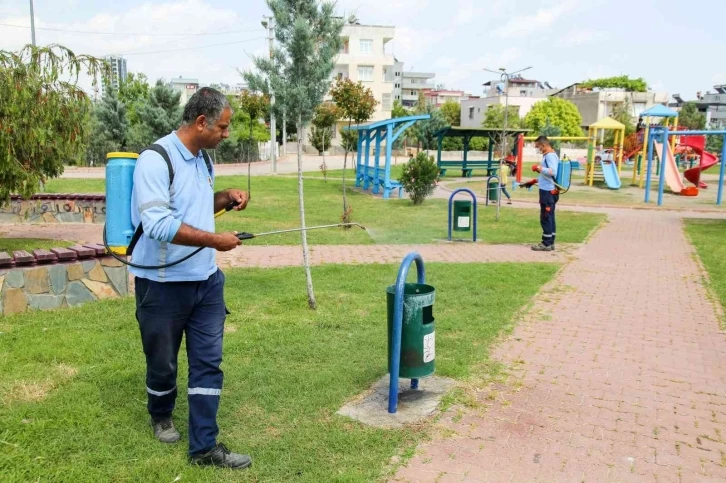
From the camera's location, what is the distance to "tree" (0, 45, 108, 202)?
7.52 m

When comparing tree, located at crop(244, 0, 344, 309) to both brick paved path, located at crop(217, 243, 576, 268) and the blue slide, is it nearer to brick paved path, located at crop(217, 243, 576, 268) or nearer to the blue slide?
brick paved path, located at crop(217, 243, 576, 268)

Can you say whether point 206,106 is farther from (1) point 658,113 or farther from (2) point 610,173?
(1) point 658,113

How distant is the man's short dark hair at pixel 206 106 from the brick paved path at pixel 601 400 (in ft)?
6.87

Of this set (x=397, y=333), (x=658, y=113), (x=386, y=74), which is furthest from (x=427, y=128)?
(x=397, y=333)

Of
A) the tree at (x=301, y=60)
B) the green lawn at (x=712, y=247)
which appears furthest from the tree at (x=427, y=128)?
the tree at (x=301, y=60)

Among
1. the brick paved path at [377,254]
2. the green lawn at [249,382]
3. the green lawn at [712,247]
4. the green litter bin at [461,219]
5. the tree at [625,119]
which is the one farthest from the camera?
the tree at [625,119]

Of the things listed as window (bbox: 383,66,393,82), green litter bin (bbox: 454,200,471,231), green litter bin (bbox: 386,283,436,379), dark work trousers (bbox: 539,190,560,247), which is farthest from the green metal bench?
window (bbox: 383,66,393,82)

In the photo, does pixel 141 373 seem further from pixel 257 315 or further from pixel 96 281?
pixel 96 281

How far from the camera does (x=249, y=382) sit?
4.32 metres

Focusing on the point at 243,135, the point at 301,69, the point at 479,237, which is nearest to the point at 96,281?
the point at 301,69

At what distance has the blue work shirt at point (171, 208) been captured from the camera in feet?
9.52

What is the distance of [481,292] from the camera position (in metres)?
7.16

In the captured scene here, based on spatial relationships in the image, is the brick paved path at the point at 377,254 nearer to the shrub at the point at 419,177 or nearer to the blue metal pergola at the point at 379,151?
the shrub at the point at 419,177

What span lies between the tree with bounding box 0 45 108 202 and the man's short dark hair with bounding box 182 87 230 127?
214 inches
